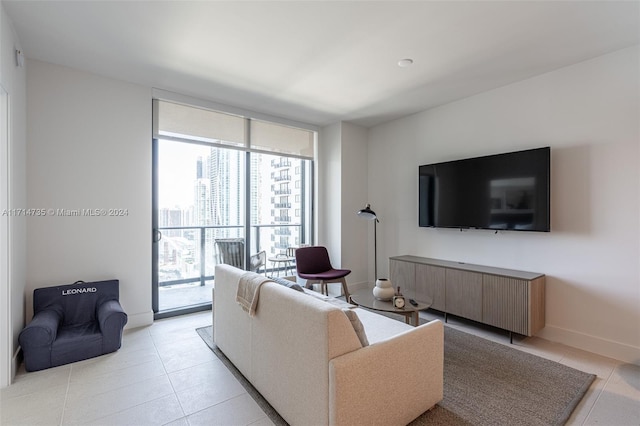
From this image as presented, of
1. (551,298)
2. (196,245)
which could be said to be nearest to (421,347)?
(551,298)

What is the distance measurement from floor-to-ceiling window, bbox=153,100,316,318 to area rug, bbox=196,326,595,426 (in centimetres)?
153

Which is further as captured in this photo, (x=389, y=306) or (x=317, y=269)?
(x=317, y=269)

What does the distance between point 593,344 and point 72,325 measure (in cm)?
488

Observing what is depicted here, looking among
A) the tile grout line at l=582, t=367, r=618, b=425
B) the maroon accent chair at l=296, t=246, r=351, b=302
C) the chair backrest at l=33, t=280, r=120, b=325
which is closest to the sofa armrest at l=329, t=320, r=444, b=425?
the tile grout line at l=582, t=367, r=618, b=425

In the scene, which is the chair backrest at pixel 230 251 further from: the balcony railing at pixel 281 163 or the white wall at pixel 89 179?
the balcony railing at pixel 281 163

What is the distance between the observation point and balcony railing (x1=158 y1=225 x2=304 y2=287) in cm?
380

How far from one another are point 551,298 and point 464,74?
244 cm

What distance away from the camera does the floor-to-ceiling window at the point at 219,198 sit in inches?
145

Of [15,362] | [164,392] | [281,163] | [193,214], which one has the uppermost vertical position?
[281,163]

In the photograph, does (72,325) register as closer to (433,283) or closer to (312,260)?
(312,260)

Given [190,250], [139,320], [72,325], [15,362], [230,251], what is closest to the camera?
[15,362]

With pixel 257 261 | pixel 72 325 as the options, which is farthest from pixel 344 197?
pixel 72 325

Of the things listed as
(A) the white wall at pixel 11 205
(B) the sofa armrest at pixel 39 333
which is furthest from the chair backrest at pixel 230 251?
(A) the white wall at pixel 11 205

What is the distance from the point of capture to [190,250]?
4062 millimetres
